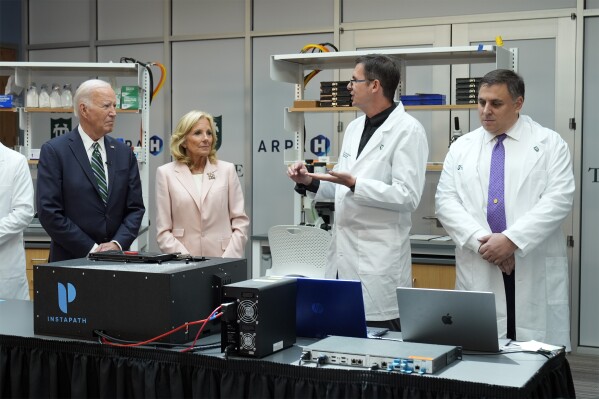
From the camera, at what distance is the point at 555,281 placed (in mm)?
3332

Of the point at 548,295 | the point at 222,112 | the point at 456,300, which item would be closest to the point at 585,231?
the point at 548,295

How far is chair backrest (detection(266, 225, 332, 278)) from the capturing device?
4.52 metres

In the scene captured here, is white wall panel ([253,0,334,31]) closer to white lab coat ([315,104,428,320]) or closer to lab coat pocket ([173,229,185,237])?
lab coat pocket ([173,229,185,237])

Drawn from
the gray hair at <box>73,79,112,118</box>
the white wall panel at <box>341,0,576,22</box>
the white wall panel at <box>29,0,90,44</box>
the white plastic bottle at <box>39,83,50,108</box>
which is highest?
the white wall panel at <box>29,0,90,44</box>

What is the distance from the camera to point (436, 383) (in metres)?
1.98

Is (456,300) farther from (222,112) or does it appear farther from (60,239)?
(222,112)

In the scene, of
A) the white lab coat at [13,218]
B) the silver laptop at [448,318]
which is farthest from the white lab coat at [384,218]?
the white lab coat at [13,218]

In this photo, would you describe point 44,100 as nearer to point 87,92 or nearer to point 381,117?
point 87,92

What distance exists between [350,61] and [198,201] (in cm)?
220

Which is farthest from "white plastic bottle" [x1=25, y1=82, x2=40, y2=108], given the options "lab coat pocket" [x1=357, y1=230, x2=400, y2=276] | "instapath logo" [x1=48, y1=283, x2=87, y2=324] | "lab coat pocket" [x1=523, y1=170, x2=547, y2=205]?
"lab coat pocket" [x1=523, y1=170, x2=547, y2=205]

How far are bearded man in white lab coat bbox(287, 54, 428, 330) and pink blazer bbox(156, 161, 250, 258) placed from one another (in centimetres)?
64

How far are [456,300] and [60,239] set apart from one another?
1924mm

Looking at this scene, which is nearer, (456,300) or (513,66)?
(456,300)

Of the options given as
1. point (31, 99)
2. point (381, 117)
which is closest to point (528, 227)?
point (381, 117)
